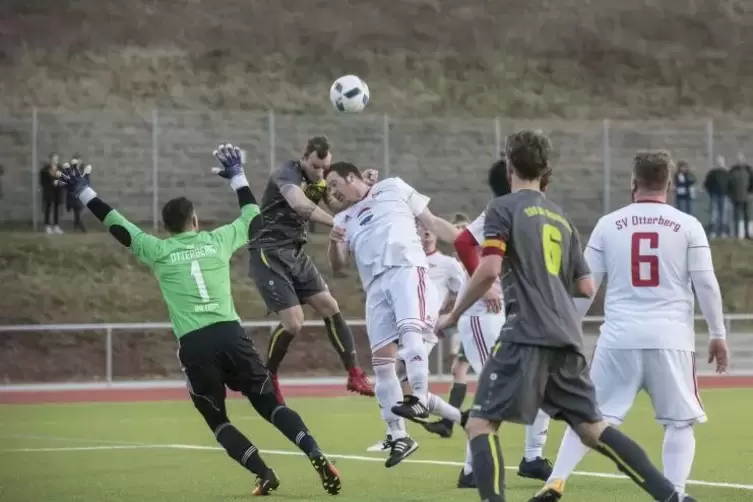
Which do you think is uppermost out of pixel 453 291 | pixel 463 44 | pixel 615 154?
pixel 463 44

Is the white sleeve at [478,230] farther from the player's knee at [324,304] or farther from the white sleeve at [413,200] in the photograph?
the player's knee at [324,304]

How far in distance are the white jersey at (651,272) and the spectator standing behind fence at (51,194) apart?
77.9 feet

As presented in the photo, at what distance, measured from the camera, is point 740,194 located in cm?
3325

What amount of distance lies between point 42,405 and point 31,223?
10993 millimetres

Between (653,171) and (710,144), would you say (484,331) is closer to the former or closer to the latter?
(653,171)

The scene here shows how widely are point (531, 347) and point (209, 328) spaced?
2.93 meters

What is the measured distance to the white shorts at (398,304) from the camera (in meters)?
10.7

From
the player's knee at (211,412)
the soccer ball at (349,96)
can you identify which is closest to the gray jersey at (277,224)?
the soccer ball at (349,96)

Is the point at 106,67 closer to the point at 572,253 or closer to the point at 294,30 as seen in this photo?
the point at 294,30

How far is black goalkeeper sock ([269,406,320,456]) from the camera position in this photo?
9.56m

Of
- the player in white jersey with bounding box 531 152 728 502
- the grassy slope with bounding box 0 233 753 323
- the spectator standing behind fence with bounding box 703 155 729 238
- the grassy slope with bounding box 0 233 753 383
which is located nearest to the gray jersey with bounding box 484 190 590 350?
the player in white jersey with bounding box 531 152 728 502

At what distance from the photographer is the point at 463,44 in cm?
4144

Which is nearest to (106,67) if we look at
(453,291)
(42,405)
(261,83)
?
(261,83)

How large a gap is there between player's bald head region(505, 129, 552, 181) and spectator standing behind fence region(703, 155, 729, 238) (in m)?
26.4
